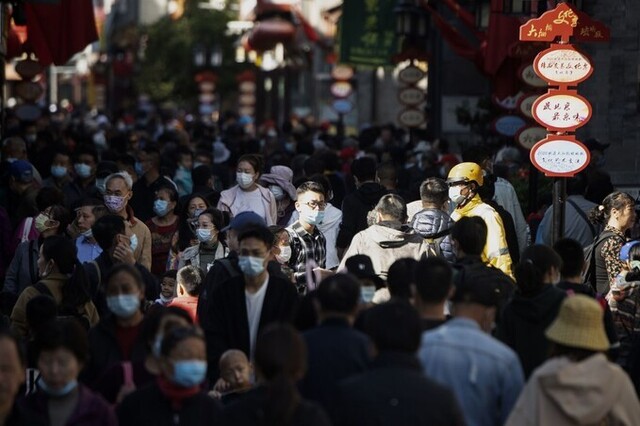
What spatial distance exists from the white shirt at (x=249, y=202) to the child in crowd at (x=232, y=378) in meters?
5.52

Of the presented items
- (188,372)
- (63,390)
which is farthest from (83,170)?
(188,372)

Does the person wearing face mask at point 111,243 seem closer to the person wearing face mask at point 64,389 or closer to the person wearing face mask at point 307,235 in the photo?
the person wearing face mask at point 307,235

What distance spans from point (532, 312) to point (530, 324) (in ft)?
0.22

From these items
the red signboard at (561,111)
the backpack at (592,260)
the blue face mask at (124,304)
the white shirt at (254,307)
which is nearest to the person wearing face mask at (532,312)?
the white shirt at (254,307)

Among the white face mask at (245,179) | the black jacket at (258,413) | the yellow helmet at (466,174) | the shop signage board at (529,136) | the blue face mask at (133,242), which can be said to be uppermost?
the shop signage board at (529,136)

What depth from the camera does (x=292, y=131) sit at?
30.0 meters

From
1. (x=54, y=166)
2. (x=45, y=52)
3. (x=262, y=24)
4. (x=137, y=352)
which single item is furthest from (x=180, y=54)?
(x=137, y=352)

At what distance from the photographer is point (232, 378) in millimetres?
8859

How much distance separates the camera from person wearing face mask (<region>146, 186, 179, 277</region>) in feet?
45.9

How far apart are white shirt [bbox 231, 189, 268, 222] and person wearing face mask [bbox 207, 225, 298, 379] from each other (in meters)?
4.86

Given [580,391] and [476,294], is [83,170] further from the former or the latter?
[580,391]

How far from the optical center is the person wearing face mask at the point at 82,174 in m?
17.1

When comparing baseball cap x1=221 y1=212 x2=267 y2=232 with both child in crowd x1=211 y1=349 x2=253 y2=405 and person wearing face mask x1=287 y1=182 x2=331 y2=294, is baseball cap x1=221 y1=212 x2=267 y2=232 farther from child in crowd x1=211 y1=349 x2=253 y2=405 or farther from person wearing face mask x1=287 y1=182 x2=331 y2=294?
child in crowd x1=211 y1=349 x2=253 y2=405

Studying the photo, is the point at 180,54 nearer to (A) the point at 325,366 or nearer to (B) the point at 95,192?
(B) the point at 95,192
